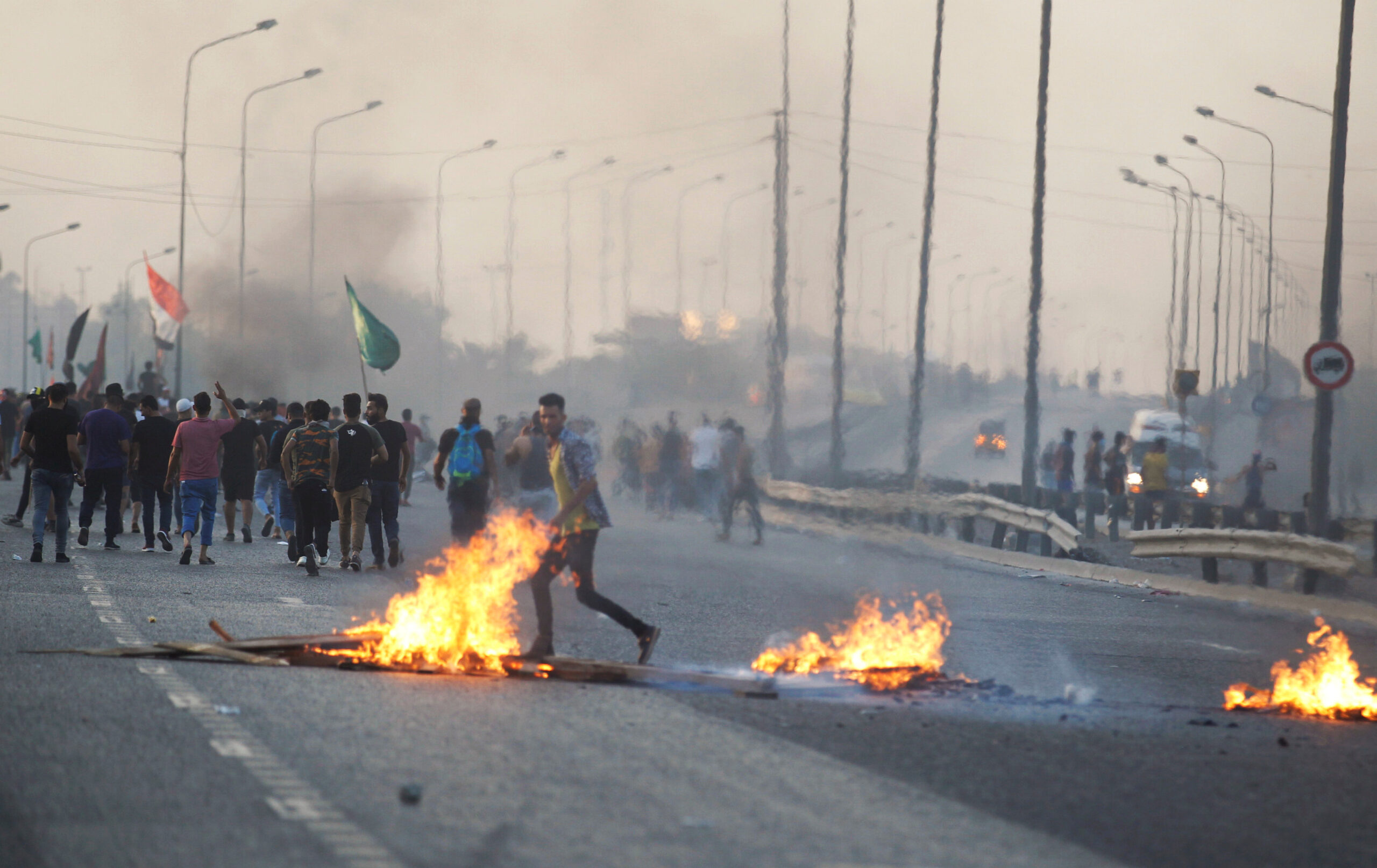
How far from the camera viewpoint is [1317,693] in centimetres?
877

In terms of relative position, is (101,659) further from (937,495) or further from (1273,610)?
(937,495)

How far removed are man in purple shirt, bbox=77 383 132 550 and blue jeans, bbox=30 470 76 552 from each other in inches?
34.3

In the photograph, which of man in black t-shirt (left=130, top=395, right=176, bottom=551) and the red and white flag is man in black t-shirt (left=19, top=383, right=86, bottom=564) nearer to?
man in black t-shirt (left=130, top=395, right=176, bottom=551)

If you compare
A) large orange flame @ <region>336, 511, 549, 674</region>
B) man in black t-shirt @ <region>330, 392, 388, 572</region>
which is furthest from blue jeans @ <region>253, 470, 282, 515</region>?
large orange flame @ <region>336, 511, 549, 674</region>

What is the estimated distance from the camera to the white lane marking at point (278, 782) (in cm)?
473

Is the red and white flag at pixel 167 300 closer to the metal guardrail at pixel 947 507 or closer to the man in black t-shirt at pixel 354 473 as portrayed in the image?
the metal guardrail at pixel 947 507

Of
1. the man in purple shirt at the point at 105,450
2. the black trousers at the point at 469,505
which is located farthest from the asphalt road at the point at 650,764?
the man in purple shirt at the point at 105,450

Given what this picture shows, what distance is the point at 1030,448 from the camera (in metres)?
27.4

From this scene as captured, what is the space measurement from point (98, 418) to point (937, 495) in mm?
12504

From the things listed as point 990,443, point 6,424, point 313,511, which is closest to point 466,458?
point 313,511

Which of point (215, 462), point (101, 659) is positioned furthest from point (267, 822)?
point (215, 462)

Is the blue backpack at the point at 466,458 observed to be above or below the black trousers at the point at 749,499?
above

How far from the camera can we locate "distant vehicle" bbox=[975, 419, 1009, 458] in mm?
76375

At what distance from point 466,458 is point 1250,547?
300 inches
